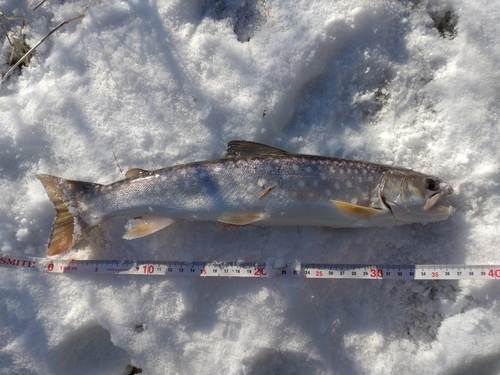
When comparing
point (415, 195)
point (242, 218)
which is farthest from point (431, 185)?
point (242, 218)

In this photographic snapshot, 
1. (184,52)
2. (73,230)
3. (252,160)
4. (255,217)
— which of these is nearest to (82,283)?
(73,230)

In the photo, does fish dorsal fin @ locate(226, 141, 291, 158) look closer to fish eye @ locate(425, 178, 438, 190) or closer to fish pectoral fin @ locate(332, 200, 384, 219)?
fish pectoral fin @ locate(332, 200, 384, 219)

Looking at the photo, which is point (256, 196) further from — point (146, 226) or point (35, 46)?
point (35, 46)

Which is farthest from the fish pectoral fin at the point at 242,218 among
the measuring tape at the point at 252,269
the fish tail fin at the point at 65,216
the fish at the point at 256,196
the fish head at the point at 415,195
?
the fish tail fin at the point at 65,216

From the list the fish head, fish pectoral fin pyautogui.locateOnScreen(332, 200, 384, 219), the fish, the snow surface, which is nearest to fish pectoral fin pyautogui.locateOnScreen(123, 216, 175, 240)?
the fish

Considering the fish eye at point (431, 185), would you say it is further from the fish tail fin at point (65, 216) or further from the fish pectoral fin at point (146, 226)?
the fish tail fin at point (65, 216)

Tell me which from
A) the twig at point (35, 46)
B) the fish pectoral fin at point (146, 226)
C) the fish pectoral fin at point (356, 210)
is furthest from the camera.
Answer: the twig at point (35, 46)

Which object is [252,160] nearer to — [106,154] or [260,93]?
[260,93]
